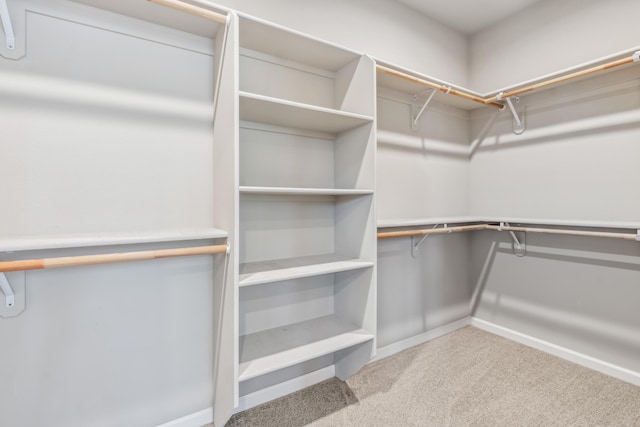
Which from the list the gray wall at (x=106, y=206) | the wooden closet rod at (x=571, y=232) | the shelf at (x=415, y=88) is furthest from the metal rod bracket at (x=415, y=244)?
the gray wall at (x=106, y=206)

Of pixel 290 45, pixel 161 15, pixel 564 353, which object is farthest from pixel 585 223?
pixel 161 15

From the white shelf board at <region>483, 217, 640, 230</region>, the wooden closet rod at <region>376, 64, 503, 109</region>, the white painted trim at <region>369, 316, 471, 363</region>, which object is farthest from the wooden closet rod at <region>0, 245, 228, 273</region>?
the white shelf board at <region>483, 217, 640, 230</region>

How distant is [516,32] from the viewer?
2.40 meters

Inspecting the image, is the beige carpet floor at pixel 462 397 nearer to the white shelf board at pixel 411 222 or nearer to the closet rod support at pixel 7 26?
the white shelf board at pixel 411 222

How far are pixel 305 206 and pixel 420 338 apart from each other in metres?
1.46

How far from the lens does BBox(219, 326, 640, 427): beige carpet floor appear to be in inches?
62.5

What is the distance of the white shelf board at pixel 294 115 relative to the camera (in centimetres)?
136

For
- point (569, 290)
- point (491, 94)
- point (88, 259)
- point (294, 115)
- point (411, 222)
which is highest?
point (491, 94)

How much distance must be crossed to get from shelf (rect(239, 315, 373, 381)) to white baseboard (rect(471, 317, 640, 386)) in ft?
5.05

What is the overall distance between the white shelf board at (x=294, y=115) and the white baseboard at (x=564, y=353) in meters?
2.09

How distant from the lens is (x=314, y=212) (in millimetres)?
1851

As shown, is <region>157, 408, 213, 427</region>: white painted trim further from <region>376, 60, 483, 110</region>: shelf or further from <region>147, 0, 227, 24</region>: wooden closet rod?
<region>376, 60, 483, 110</region>: shelf

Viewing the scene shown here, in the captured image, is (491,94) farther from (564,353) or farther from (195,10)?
(195,10)

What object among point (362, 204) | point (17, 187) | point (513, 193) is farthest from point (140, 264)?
point (513, 193)
